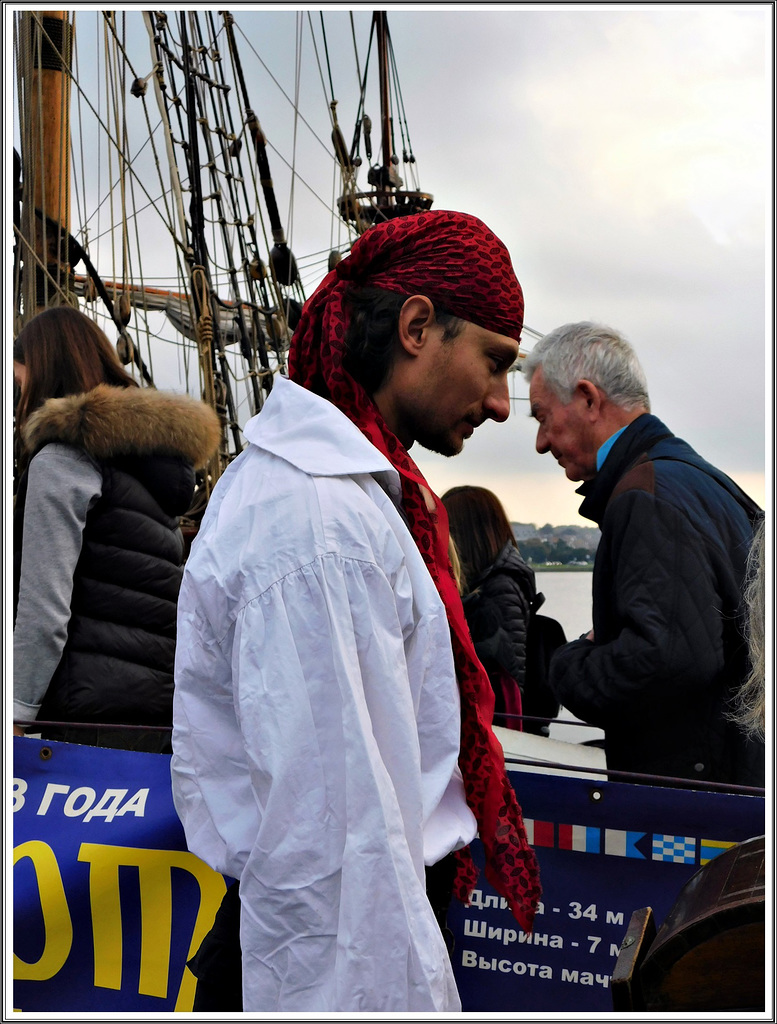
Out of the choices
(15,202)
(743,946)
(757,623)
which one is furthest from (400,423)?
(15,202)

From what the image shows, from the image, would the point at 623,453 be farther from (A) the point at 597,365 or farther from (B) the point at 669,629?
(B) the point at 669,629

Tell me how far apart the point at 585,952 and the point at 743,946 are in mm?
813

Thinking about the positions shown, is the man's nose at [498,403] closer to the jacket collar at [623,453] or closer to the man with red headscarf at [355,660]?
the man with red headscarf at [355,660]

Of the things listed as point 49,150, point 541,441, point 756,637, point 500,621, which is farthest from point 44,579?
point 49,150

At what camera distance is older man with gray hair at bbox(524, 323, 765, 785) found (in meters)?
2.15

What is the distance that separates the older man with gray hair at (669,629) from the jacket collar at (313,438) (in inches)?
40.9

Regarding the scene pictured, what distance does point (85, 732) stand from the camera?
2.50m

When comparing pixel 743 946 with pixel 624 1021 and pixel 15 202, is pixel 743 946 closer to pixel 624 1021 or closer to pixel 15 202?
pixel 624 1021

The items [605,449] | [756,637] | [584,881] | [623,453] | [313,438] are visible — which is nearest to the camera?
[313,438]

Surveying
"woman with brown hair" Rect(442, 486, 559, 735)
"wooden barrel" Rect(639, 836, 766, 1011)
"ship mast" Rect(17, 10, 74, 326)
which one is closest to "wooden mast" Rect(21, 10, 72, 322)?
"ship mast" Rect(17, 10, 74, 326)

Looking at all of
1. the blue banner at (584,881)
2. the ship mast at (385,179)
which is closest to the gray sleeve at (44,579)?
the blue banner at (584,881)

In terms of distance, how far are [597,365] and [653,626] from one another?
775 millimetres

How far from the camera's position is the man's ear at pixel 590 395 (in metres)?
2.58

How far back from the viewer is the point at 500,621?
3926mm
